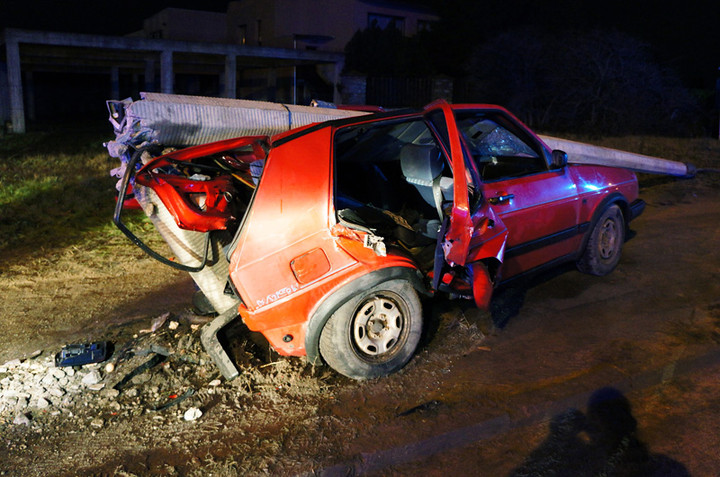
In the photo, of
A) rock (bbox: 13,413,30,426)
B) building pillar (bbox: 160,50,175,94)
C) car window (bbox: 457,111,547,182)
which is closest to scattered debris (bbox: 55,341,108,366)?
rock (bbox: 13,413,30,426)

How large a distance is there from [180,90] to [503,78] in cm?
2137

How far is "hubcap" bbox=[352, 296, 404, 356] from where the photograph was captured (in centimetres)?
389

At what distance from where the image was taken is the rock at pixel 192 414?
3.64 metres

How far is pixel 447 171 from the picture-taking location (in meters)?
4.90

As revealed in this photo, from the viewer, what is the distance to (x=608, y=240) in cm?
576

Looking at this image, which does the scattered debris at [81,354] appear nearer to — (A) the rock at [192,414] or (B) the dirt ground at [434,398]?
(B) the dirt ground at [434,398]

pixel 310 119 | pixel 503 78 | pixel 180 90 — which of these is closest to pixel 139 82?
pixel 180 90

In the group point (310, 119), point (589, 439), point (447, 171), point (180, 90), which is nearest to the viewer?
point (589, 439)

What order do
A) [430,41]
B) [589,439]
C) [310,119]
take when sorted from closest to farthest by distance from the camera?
1. [589,439]
2. [310,119]
3. [430,41]

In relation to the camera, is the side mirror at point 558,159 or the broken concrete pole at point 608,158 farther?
the broken concrete pole at point 608,158

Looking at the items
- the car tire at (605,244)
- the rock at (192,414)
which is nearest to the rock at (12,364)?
the rock at (192,414)

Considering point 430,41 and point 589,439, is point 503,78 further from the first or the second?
point 589,439

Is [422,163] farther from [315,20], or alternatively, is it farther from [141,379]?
[315,20]

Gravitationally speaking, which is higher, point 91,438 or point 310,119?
point 310,119
